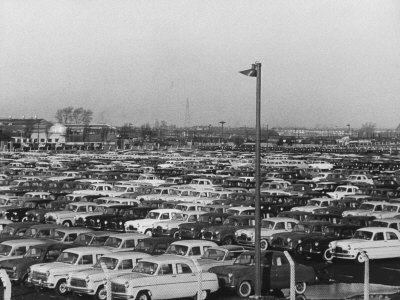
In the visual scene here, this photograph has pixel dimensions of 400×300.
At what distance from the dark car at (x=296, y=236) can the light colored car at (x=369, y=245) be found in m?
1.34

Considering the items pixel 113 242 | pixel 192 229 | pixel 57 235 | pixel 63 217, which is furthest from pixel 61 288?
pixel 63 217

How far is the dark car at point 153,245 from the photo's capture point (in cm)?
2231

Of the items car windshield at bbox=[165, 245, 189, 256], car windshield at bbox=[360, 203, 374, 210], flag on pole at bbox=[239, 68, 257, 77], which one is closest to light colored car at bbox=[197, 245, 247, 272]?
car windshield at bbox=[165, 245, 189, 256]

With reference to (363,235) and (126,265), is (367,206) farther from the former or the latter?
(126,265)

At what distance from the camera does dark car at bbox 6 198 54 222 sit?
3488cm

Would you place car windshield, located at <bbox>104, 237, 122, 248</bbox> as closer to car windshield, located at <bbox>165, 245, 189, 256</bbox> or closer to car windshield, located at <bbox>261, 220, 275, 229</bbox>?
car windshield, located at <bbox>165, 245, 189, 256</bbox>

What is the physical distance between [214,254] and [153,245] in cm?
295

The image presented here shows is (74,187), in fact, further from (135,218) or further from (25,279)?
(25,279)

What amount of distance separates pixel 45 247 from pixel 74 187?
1144 inches

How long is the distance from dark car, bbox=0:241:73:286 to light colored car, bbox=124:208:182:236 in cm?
932

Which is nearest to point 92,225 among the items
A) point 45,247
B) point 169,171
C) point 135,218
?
point 135,218

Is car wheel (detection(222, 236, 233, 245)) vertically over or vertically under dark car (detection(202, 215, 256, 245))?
under

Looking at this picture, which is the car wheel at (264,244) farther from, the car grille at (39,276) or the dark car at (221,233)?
the car grille at (39,276)

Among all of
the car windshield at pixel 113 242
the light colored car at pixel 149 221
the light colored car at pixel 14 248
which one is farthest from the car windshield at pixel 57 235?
the light colored car at pixel 149 221
